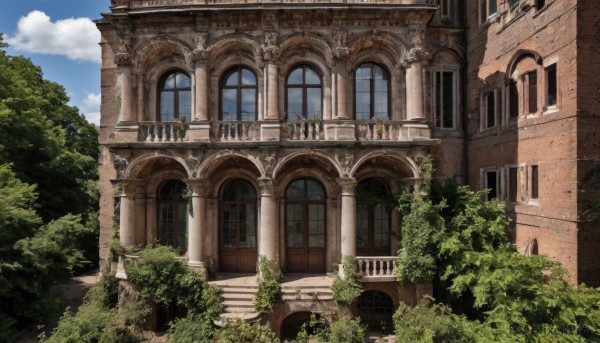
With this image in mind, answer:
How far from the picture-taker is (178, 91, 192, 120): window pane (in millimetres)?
15109

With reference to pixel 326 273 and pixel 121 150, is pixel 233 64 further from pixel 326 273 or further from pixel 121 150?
pixel 326 273

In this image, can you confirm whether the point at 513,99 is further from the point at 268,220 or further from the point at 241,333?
the point at 241,333

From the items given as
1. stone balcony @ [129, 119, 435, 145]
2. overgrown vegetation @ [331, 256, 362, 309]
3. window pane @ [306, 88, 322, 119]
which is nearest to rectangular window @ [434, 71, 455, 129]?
stone balcony @ [129, 119, 435, 145]

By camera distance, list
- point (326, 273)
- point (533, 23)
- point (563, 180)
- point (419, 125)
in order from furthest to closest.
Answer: point (326, 273) → point (419, 125) → point (533, 23) → point (563, 180)

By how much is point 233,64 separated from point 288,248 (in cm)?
857

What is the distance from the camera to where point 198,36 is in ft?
45.2

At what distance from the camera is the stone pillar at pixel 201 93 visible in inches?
539

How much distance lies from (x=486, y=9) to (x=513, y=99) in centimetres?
450

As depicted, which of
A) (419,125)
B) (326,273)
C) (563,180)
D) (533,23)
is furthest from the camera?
(326,273)

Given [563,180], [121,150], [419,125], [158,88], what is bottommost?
[563,180]

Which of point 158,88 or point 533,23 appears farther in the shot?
point 158,88

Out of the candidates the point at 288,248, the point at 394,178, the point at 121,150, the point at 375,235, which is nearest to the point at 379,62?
the point at 394,178

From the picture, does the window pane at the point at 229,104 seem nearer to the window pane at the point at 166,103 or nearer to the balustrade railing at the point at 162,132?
the balustrade railing at the point at 162,132

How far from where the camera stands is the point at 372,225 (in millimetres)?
14953
